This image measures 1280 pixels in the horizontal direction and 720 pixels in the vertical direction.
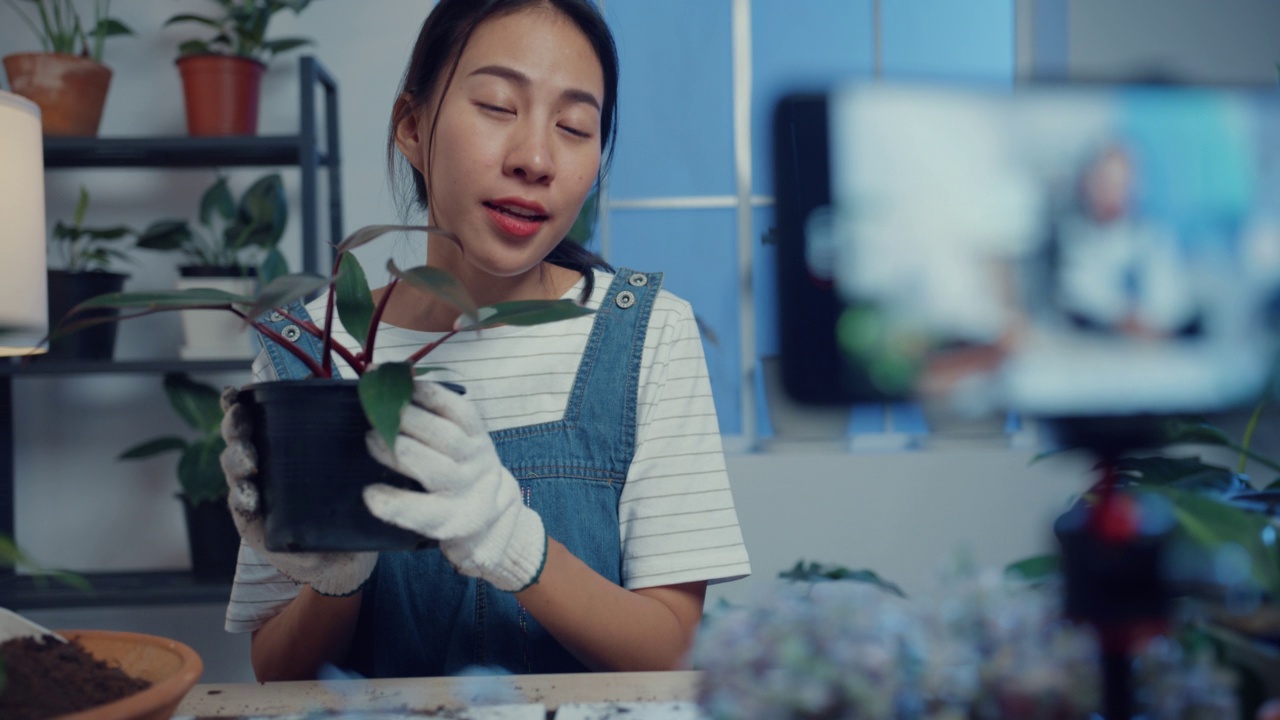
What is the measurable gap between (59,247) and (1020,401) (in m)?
2.22

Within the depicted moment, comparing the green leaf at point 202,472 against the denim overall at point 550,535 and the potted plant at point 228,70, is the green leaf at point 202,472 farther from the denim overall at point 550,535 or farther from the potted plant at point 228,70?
the denim overall at point 550,535

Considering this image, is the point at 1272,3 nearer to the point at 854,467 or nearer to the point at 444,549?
the point at 854,467

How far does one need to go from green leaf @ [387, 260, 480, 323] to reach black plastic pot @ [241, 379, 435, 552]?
69 mm

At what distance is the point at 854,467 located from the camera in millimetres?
2229

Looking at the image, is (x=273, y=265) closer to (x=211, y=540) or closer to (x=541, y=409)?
(x=211, y=540)

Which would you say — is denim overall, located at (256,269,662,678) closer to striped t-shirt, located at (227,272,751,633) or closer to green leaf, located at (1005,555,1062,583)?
striped t-shirt, located at (227,272,751,633)

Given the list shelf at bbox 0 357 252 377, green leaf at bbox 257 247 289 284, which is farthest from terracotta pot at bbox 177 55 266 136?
shelf at bbox 0 357 252 377

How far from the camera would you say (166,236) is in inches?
72.7

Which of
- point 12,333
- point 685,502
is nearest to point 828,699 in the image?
point 685,502

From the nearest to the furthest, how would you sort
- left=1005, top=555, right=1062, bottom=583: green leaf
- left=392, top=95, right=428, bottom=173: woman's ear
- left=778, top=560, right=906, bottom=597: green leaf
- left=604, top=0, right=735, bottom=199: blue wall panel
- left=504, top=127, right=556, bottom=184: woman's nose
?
left=1005, top=555, right=1062, bottom=583: green leaf, left=778, top=560, right=906, bottom=597: green leaf, left=504, top=127, right=556, bottom=184: woman's nose, left=392, top=95, right=428, bottom=173: woman's ear, left=604, top=0, right=735, bottom=199: blue wall panel

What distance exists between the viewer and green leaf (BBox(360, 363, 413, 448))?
1.39 ft

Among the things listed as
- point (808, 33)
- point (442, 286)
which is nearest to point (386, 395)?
point (442, 286)

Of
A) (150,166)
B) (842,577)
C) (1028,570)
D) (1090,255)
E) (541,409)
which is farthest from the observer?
(150,166)

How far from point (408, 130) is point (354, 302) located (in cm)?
45
